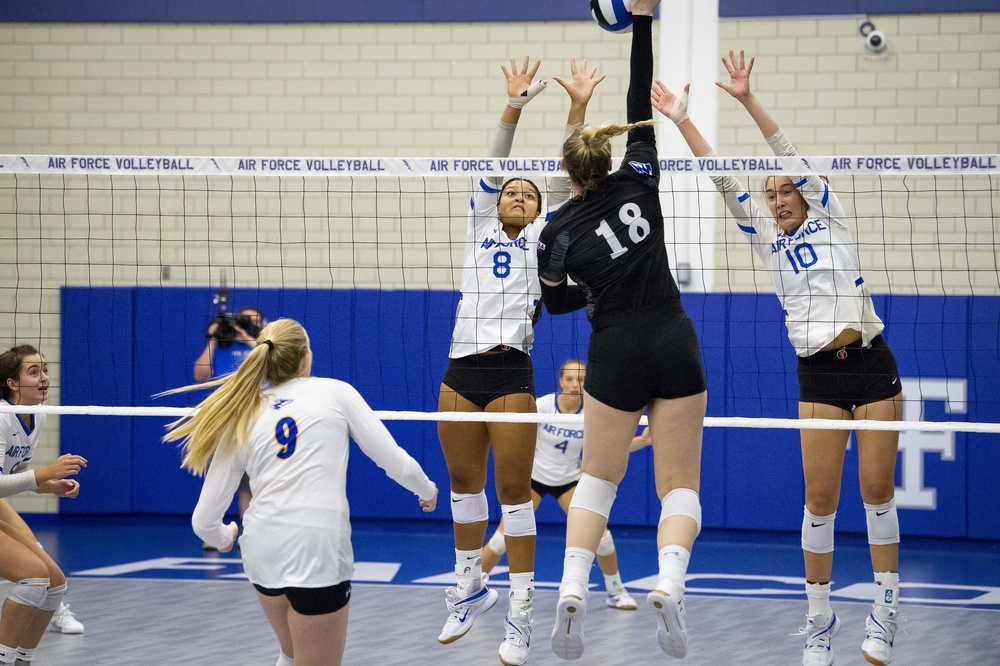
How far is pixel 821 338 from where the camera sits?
5203 mm

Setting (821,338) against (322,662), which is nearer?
(322,662)

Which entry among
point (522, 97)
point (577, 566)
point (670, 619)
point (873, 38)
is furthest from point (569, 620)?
point (873, 38)

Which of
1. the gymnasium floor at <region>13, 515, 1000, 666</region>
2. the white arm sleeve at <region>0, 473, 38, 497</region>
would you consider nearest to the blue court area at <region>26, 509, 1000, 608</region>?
the gymnasium floor at <region>13, 515, 1000, 666</region>

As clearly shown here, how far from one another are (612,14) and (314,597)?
287cm

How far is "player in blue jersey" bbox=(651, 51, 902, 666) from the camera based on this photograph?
16.9 feet

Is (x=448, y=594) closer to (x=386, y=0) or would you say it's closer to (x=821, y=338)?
(x=821, y=338)

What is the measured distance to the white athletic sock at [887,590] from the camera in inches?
203

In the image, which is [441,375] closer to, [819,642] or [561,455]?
[561,455]

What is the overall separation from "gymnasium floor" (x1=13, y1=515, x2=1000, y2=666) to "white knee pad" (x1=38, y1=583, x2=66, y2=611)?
0.63 m

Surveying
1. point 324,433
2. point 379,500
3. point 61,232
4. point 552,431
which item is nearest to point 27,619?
point 324,433

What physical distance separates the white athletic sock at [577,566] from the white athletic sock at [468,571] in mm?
1540

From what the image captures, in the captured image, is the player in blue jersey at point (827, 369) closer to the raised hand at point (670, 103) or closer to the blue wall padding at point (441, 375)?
the raised hand at point (670, 103)

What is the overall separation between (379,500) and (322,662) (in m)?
6.75

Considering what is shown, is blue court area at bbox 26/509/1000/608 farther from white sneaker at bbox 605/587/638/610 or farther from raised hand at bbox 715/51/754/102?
raised hand at bbox 715/51/754/102
